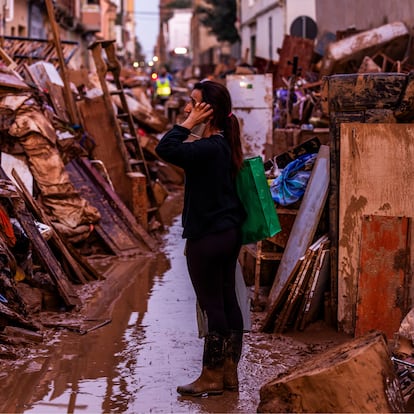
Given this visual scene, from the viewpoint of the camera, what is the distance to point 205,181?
5.43 metres

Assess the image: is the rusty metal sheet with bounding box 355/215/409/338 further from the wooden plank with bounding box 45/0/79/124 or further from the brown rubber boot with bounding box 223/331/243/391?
the wooden plank with bounding box 45/0/79/124

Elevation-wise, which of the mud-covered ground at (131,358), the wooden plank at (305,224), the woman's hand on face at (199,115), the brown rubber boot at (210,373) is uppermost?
the woman's hand on face at (199,115)

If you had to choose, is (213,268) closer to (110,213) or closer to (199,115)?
(199,115)

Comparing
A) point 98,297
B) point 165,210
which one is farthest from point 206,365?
point 165,210

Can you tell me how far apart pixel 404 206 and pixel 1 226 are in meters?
3.30

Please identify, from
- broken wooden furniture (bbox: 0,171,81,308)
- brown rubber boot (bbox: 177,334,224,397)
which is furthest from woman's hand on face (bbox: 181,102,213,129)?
broken wooden furniture (bbox: 0,171,81,308)

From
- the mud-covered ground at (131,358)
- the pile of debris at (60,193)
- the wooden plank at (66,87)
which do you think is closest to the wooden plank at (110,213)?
the pile of debris at (60,193)

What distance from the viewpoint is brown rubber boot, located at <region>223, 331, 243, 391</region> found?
5.61 meters

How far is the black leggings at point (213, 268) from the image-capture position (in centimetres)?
546

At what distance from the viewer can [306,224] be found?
766 cm

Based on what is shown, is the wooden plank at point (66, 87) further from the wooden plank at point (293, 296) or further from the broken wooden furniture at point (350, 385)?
the broken wooden furniture at point (350, 385)

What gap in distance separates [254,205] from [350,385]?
138cm

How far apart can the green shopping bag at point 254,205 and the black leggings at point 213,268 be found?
10 cm

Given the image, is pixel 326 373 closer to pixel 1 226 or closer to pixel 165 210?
pixel 1 226
